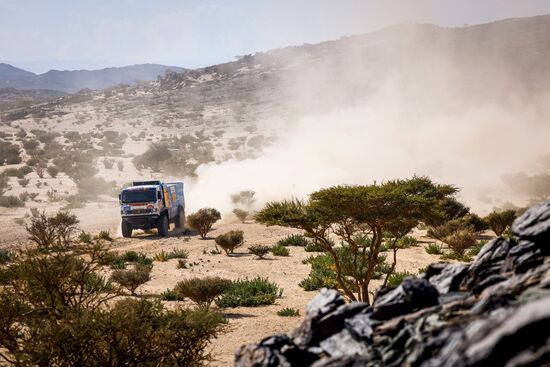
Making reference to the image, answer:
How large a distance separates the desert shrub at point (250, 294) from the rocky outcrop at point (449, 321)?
30.1 feet

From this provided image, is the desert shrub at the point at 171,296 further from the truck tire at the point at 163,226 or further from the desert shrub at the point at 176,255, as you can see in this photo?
the truck tire at the point at 163,226

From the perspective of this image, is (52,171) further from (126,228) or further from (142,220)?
(142,220)

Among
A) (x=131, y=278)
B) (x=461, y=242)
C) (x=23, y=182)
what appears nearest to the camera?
(x=131, y=278)

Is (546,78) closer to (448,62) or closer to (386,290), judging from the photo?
(448,62)

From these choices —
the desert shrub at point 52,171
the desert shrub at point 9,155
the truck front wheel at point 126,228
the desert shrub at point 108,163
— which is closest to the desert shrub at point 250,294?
the truck front wheel at point 126,228

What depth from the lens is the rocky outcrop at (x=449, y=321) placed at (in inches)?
114

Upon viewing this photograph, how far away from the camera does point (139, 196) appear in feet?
81.6

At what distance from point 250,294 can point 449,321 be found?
36.9 ft

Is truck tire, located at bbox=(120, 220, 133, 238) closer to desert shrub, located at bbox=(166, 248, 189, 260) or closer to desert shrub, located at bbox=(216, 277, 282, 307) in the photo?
desert shrub, located at bbox=(166, 248, 189, 260)

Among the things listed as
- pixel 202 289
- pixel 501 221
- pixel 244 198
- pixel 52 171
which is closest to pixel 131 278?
pixel 202 289

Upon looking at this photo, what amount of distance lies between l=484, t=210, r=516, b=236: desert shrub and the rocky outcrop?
759 inches

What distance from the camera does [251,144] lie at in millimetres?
60906

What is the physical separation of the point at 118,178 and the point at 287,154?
18373 millimetres

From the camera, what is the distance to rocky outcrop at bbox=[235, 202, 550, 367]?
9.49 feet
